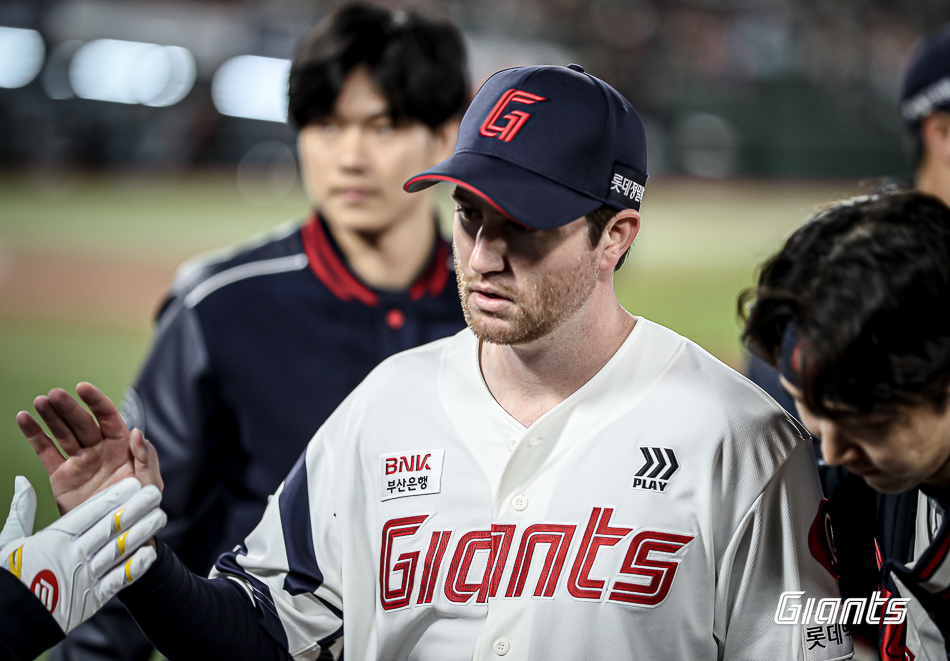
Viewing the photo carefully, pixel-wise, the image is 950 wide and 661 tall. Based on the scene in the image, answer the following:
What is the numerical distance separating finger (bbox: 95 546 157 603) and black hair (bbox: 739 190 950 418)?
1.25m

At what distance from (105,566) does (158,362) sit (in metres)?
1.37

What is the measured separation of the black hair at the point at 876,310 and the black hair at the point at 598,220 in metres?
0.39

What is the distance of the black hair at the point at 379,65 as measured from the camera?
10.5 feet

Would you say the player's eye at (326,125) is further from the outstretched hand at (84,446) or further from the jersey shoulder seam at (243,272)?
the outstretched hand at (84,446)

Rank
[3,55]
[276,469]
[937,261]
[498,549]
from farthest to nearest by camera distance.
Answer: [3,55]
[276,469]
[498,549]
[937,261]

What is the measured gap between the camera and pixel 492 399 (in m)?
2.08

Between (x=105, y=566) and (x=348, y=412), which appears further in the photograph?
(x=348, y=412)

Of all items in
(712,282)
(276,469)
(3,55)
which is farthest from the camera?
(3,55)

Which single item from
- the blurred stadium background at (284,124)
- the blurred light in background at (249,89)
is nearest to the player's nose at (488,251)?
the blurred stadium background at (284,124)

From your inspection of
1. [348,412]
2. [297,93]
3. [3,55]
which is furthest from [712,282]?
[3,55]

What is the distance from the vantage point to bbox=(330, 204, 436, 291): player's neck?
3.26m

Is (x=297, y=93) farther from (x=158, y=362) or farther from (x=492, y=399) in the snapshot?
(x=492, y=399)

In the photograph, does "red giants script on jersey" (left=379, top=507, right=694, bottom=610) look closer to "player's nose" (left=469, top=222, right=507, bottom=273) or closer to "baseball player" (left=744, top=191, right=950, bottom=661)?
"baseball player" (left=744, top=191, right=950, bottom=661)

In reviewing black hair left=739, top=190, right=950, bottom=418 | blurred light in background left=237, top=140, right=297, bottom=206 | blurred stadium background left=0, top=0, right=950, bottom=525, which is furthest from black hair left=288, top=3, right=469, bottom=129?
blurred light in background left=237, top=140, right=297, bottom=206
